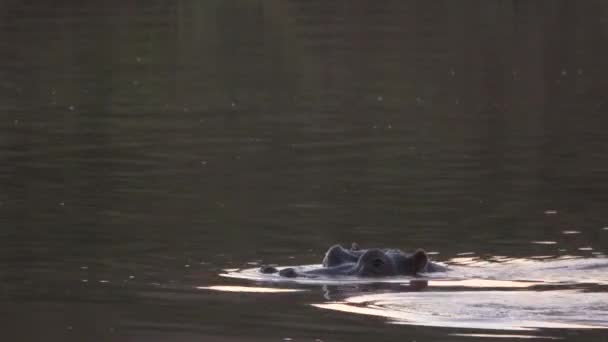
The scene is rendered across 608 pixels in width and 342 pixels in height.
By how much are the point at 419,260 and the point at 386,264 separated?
0.32 meters

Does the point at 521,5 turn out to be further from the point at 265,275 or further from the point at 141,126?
the point at 265,275

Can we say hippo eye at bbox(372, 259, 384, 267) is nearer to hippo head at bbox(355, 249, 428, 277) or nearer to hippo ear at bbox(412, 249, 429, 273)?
hippo head at bbox(355, 249, 428, 277)

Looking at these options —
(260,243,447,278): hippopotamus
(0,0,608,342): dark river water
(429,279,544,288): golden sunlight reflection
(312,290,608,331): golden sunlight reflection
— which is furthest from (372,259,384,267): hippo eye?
(312,290,608,331): golden sunlight reflection

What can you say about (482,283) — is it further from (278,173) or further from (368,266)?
(278,173)

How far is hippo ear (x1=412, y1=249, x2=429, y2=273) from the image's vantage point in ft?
49.8

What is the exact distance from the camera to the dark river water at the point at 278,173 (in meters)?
14.3

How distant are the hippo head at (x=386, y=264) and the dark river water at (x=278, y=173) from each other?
1.84 ft

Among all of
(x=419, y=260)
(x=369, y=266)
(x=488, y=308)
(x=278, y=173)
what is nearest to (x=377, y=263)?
(x=369, y=266)

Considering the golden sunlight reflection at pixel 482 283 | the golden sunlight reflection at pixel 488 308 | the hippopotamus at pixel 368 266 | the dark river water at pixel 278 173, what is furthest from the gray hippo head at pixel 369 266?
the golden sunlight reflection at pixel 488 308

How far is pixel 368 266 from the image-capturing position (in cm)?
1541

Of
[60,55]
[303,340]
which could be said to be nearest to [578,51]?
[60,55]

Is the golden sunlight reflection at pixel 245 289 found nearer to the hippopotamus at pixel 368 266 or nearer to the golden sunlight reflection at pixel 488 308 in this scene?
the hippopotamus at pixel 368 266

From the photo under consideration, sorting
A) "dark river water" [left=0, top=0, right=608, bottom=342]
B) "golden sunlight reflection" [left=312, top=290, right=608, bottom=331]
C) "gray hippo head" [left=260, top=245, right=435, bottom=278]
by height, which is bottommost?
"golden sunlight reflection" [left=312, top=290, right=608, bottom=331]

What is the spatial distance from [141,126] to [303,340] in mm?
15291
